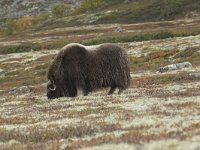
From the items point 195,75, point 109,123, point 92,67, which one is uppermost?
point 109,123

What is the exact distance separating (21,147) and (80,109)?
843 centimetres

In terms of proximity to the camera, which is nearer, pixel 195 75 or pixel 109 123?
pixel 109 123

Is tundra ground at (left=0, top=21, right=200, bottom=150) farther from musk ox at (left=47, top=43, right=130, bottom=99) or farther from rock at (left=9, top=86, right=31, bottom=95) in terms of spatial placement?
rock at (left=9, top=86, right=31, bottom=95)

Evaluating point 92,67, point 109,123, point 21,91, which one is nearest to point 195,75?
point 92,67

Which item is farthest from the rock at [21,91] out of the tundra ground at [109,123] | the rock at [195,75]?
the tundra ground at [109,123]

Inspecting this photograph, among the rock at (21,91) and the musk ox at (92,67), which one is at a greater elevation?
the musk ox at (92,67)

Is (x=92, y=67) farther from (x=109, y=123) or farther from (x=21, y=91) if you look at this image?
(x=21, y=91)

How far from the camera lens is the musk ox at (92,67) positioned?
2945cm

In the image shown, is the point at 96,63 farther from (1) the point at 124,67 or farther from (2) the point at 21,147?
(2) the point at 21,147

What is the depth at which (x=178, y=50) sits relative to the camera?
218 ft

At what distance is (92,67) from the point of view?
29.4m

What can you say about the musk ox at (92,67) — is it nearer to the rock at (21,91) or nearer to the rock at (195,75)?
the rock at (195,75)

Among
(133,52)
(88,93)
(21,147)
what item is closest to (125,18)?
(133,52)

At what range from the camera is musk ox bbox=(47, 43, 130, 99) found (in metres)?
29.5
